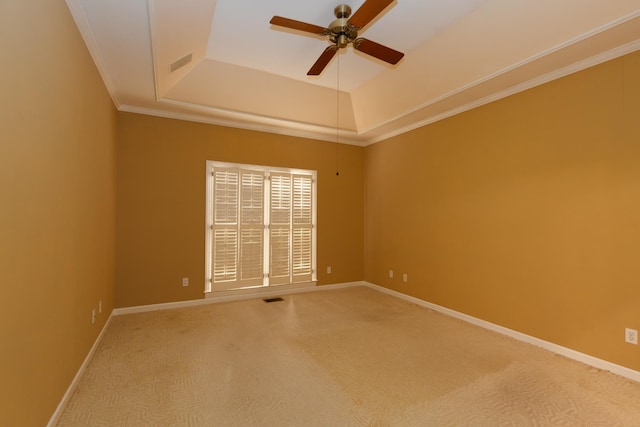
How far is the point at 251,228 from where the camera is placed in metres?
4.82

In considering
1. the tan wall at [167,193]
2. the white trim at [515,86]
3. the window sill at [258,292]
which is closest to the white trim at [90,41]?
the tan wall at [167,193]

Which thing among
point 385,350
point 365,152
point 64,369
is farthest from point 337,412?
point 365,152

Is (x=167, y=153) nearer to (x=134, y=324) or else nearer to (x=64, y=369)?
(x=134, y=324)

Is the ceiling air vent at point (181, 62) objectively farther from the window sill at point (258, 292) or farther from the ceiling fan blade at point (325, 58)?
the window sill at point (258, 292)

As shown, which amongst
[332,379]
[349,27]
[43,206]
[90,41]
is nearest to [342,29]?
[349,27]

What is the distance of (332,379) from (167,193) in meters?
3.33

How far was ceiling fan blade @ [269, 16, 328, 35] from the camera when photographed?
7.36 ft

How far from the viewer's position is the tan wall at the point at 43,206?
136cm

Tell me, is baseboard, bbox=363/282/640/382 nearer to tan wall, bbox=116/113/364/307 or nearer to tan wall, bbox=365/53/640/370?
tan wall, bbox=365/53/640/370


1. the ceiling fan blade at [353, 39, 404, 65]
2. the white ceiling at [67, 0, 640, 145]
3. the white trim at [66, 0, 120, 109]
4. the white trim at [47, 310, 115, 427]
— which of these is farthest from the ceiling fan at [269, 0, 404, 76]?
the white trim at [47, 310, 115, 427]

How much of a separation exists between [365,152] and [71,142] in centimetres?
459

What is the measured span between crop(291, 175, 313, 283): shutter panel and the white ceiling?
1.06 metres

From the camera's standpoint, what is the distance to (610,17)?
2.30 m

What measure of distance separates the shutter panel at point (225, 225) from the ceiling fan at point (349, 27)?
8.16ft
